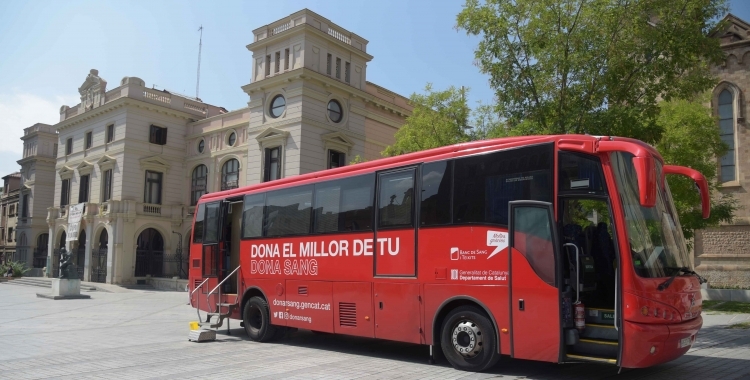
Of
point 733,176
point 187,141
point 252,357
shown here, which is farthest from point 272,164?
point 733,176

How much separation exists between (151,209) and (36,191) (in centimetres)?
2085

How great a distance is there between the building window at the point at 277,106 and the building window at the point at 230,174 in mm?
5238

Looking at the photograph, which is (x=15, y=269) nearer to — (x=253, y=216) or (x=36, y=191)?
(x=36, y=191)

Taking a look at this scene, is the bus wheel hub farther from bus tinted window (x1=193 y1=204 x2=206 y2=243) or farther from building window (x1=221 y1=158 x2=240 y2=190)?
building window (x1=221 y1=158 x2=240 y2=190)

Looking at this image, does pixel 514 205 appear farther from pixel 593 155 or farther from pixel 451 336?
pixel 451 336

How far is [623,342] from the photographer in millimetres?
7113

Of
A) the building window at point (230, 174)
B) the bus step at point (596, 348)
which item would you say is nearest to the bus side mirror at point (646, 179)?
the bus step at point (596, 348)

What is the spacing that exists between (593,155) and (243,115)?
93.2ft

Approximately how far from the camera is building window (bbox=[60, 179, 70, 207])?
42875 millimetres

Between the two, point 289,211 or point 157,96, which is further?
point 157,96

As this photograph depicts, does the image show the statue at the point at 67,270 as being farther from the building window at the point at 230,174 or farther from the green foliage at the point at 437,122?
the green foliage at the point at 437,122

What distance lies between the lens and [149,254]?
3738 cm

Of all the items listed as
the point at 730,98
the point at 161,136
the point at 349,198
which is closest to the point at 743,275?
the point at 730,98

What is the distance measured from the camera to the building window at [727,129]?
3034cm
